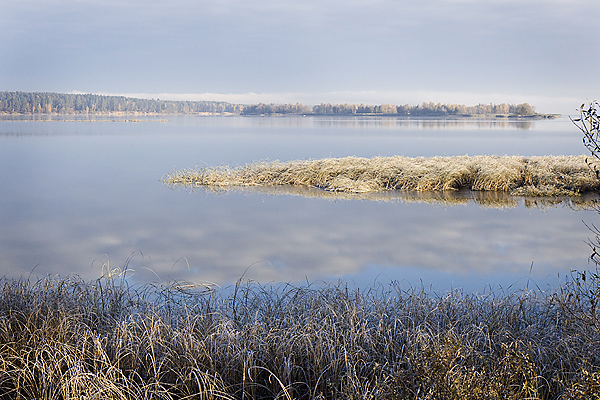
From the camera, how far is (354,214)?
32.2ft

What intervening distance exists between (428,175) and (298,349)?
893 centimetres

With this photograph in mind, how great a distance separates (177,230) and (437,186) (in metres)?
5.95

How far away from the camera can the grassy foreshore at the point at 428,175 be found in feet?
37.7

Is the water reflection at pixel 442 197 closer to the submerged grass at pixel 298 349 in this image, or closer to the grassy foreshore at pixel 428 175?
the grassy foreshore at pixel 428 175

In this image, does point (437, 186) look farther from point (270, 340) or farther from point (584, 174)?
point (270, 340)

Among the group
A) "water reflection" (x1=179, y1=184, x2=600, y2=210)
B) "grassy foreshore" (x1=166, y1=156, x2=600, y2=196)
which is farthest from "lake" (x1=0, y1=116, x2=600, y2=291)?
"grassy foreshore" (x1=166, y1=156, x2=600, y2=196)

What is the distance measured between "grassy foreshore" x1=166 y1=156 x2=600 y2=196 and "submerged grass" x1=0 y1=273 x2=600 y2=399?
7.01 metres

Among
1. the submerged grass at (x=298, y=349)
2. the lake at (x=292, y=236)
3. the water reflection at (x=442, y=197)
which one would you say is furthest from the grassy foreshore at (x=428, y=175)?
the submerged grass at (x=298, y=349)

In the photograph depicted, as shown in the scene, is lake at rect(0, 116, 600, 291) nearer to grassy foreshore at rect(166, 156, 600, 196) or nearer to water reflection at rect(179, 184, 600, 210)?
water reflection at rect(179, 184, 600, 210)

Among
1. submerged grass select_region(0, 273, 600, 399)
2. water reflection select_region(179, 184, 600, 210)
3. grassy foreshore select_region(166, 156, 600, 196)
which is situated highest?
grassy foreshore select_region(166, 156, 600, 196)

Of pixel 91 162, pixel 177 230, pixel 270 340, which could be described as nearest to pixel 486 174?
pixel 177 230

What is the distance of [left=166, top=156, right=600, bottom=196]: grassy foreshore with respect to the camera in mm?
11477

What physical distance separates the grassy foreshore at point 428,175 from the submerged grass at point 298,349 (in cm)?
701

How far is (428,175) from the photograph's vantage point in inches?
482
